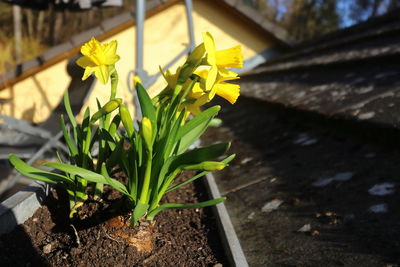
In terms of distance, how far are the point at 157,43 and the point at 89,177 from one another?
20.4ft

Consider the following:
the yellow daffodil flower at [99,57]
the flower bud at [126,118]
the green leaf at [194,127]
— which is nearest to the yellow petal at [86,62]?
the yellow daffodil flower at [99,57]

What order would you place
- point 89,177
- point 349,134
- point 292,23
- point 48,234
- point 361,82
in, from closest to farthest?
point 89,177 < point 48,234 < point 349,134 < point 361,82 < point 292,23

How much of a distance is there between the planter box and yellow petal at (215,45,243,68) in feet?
1.28

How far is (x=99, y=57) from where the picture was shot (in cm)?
79

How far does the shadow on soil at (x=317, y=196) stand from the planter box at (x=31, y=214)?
0.07m

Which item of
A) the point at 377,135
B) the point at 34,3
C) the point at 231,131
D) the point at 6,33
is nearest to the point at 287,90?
the point at 231,131

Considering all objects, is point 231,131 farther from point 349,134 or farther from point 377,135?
point 377,135

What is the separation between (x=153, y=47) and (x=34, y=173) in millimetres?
6109

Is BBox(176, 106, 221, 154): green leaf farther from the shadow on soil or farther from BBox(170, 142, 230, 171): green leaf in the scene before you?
the shadow on soil

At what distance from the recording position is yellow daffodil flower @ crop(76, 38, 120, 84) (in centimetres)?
79

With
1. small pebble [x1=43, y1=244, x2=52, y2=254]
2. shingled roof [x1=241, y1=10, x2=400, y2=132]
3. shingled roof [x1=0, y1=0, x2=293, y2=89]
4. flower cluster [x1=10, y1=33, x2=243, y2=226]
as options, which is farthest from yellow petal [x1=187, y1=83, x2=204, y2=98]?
shingled roof [x1=0, y1=0, x2=293, y2=89]

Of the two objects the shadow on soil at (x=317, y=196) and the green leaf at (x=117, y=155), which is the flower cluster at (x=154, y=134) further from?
the shadow on soil at (x=317, y=196)

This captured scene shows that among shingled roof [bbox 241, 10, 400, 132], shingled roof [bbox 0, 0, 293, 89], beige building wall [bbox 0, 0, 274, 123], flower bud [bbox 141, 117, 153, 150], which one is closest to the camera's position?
flower bud [bbox 141, 117, 153, 150]

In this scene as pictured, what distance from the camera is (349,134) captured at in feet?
4.54
